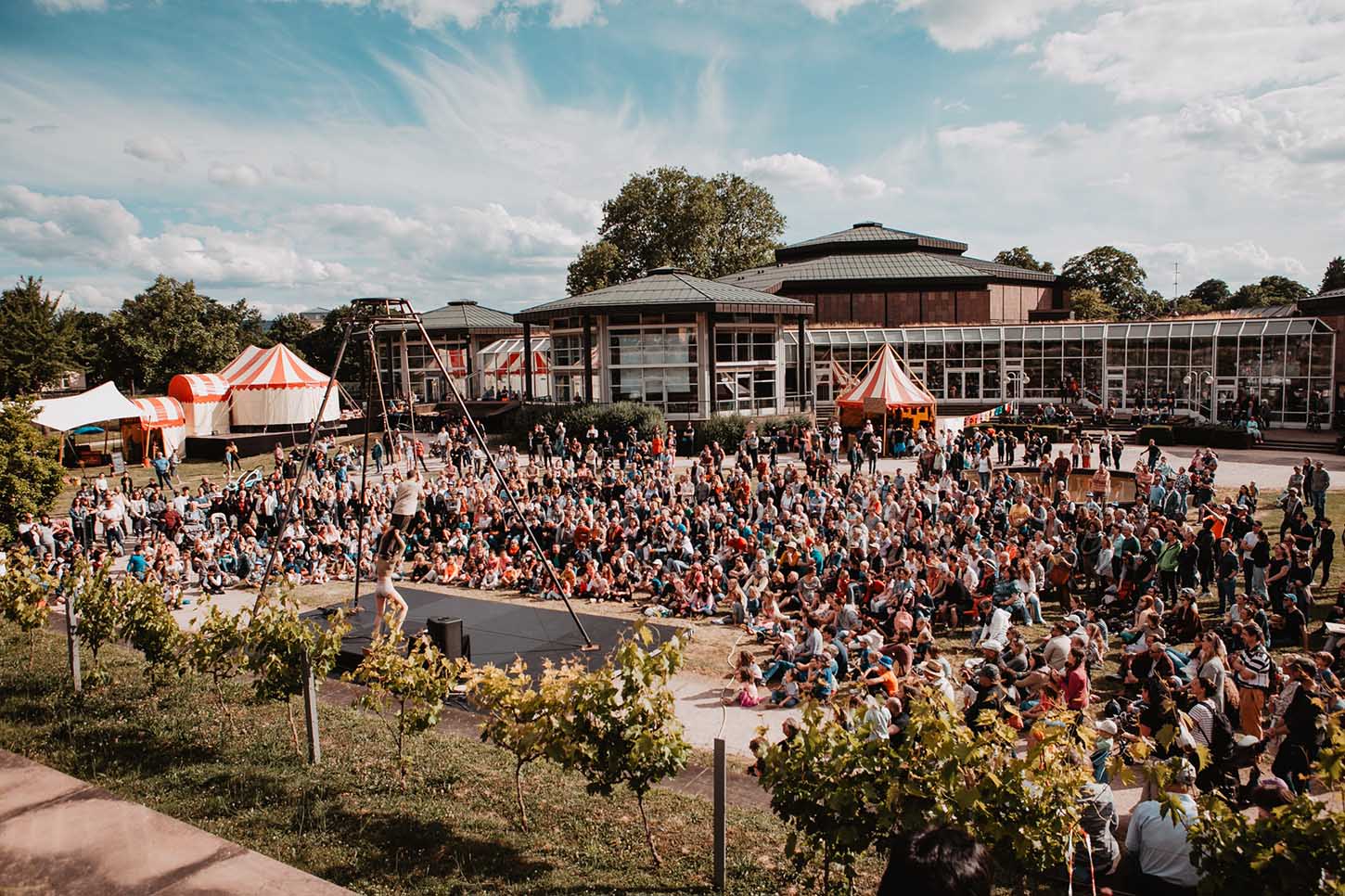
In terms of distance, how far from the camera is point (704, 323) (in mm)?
36781

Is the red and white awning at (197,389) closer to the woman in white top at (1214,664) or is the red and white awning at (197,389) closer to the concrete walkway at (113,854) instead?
the concrete walkway at (113,854)

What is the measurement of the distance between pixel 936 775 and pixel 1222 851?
133cm

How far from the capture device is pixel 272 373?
125 ft

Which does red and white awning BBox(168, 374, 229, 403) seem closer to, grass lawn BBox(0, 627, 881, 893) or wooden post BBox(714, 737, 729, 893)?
grass lawn BBox(0, 627, 881, 893)

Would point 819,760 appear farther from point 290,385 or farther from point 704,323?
point 290,385

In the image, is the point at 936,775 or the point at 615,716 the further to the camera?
the point at 615,716

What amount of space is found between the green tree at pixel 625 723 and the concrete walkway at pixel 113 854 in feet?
5.99

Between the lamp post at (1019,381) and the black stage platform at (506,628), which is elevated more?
the lamp post at (1019,381)

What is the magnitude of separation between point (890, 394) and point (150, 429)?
2823 centimetres

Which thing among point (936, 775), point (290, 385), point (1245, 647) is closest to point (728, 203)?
point (290, 385)

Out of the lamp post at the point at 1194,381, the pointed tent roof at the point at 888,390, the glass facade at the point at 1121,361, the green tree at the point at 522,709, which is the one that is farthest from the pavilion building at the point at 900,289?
the green tree at the point at 522,709

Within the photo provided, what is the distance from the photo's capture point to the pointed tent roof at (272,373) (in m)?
37.9

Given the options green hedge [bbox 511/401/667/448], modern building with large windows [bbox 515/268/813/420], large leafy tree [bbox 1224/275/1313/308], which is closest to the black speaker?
green hedge [bbox 511/401/667/448]

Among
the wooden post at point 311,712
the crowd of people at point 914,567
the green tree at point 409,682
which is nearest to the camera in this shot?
the green tree at point 409,682
